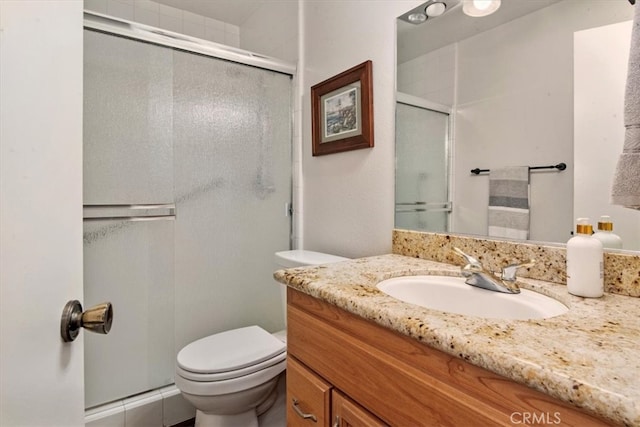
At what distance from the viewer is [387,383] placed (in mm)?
668

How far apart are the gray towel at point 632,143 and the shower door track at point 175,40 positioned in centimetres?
155

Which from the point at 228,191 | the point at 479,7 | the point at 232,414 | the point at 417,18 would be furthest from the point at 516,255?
the point at 228,191

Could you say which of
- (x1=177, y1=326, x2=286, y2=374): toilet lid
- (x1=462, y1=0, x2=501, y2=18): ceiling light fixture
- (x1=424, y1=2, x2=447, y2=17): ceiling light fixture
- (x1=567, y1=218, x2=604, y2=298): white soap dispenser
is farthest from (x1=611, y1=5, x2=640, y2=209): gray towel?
(x1=177, y1=326, x2=286, y2=374): toilet lid

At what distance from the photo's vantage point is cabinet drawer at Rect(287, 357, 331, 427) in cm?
82

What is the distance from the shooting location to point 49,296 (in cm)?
51

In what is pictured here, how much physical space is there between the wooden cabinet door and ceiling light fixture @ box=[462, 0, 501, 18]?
124 cm

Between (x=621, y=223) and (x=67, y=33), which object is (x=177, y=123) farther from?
(x=621, y=223)

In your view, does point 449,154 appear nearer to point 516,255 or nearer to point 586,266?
point 516,255

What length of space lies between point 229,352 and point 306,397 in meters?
0.61

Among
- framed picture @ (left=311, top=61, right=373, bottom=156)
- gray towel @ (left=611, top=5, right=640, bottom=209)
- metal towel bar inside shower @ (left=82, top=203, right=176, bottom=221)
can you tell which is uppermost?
framed picture @ (left=311, top=61, right=373, bottom=156)

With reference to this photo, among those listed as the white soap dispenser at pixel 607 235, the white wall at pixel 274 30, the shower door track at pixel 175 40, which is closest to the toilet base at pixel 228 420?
the white soap dispenser at pixel 607 235

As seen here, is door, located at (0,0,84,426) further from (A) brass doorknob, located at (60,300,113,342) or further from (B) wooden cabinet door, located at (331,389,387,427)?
(B) wooden cabinet door, located at (331,389,387,427)

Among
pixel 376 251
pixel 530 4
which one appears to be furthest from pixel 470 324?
pixel 530 4

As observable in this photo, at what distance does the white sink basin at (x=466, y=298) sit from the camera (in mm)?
765
